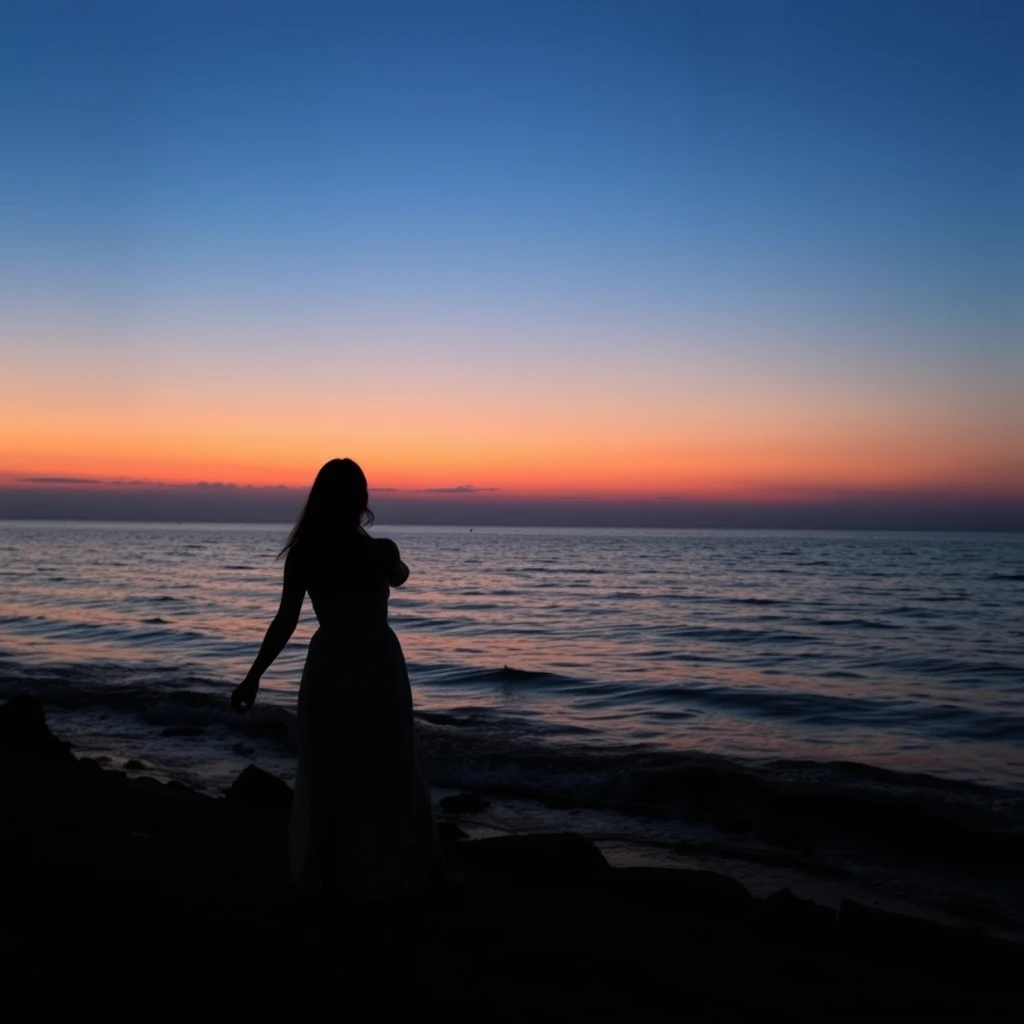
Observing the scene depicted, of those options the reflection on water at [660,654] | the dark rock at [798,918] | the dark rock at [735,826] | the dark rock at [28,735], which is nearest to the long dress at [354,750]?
the dark rock at [798,918]

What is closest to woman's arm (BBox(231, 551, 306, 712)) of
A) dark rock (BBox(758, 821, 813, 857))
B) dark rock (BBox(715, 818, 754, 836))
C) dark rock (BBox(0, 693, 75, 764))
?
dark rock (BBox(758, 821, 813, 857))

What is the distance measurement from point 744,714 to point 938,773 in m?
3.92

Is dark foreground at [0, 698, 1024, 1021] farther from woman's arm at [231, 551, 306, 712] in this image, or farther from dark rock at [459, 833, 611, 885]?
woman's arm at [231, 551, 306, 712]

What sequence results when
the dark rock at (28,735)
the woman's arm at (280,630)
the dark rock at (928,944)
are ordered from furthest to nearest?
1. the dark rock at (28,735)
2. the dark rock at (928,944)
3. the woman's arm at (280,630)

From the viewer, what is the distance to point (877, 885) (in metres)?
7.83

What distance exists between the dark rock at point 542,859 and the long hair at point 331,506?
3214 mm

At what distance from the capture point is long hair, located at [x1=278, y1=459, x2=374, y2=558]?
4500 mm

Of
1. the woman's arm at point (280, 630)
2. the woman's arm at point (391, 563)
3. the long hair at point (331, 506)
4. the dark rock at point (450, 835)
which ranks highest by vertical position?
the long hair at point (331, 506)

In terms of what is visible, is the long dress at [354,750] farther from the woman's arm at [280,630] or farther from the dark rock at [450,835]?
the dark rock at [450,835]

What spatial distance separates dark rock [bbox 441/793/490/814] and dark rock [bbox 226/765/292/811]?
173cm

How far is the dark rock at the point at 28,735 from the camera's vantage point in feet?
33.8

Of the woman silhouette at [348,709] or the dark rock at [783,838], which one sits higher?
the woman silhouette at [348,709]

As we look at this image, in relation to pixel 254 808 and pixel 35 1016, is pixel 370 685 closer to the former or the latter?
pixel 35 1016

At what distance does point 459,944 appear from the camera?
461 cm
